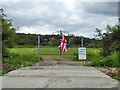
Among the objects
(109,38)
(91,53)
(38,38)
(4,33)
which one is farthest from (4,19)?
(109,38)

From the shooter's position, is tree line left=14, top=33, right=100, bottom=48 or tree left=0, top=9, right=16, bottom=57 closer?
tree left=0, top=9, right=16, bottom=57

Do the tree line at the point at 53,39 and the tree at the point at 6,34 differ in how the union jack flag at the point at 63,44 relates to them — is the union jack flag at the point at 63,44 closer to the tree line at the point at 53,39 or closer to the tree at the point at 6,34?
the tree line at the point at 53,39

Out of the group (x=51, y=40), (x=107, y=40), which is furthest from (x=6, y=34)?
(x=107, y=40)

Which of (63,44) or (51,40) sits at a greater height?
(51,40)

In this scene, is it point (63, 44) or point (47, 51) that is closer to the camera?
point (63, 44)

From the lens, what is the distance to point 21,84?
147 inches

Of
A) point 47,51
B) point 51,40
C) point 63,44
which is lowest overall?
point 47,51

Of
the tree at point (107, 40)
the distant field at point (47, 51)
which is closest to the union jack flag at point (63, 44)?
the distant field at point (47, 51)

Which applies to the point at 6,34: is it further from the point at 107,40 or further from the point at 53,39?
the point at 107,40

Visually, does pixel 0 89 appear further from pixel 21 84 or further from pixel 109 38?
pixel 109 38

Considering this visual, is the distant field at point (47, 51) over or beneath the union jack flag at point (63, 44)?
beneath

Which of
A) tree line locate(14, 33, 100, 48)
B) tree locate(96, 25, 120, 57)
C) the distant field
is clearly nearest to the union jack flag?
tree line locate(14, 33, 100, 48)

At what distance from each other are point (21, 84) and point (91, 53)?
655cm

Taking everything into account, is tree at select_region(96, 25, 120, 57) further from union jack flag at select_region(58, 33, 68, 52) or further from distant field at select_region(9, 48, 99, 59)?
union jack flag at select_region(58, 33, 68, 52)
